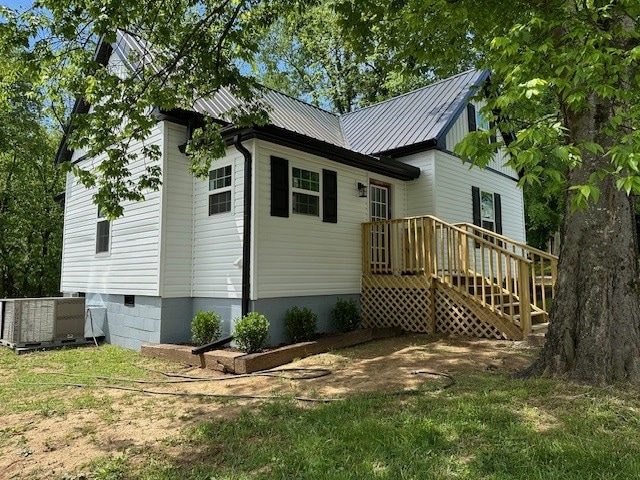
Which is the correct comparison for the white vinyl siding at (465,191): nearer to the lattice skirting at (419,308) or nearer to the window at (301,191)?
the lattice skirting at (419,308)

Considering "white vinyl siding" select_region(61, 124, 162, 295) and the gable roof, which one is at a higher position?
the gable roof

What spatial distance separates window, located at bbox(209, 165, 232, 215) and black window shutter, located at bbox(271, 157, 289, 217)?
828 mm

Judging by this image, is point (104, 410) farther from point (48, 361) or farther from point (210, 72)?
point (210, 72)

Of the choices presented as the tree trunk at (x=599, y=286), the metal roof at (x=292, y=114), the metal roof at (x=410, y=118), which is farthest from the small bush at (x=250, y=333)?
the metal roof at (x=410, y=118)

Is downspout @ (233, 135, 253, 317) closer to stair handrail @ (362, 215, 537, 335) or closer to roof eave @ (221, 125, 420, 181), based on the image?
roof eave @ (221, 125, 420, 181)

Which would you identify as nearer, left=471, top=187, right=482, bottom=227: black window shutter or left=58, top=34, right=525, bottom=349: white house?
left=58, top=34, right=525, bottom=349: white house

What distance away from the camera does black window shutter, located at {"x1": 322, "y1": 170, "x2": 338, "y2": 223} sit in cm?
863

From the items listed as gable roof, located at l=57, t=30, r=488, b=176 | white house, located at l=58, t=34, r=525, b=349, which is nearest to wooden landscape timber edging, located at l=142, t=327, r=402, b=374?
white house, located at l=58, t=34, r=525, b=349

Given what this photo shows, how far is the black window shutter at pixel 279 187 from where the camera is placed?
769cm

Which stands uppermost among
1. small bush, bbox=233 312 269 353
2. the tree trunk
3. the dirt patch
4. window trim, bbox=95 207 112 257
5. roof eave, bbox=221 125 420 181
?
roof eave, bbox=221 125 420 181

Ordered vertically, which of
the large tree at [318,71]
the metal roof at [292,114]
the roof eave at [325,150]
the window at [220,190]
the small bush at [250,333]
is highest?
the large tree at [318,71]

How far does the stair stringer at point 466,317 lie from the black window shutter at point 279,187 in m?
3.29

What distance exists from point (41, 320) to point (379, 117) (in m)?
9.95

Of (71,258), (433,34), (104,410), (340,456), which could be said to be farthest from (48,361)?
(433,34)
